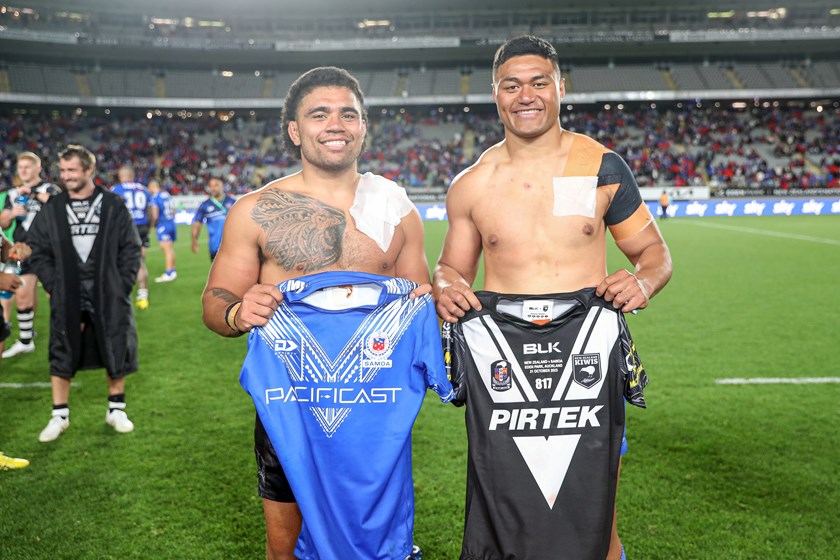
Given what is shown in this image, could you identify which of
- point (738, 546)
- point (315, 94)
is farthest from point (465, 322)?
point (738, 546)

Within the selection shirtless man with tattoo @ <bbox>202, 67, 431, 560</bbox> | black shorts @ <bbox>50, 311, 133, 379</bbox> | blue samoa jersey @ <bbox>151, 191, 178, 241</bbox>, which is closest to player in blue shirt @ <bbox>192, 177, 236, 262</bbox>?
blue samoa jersey @ <bbox>151, 191, 178, 241</bbox>

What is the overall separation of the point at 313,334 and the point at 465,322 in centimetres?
57

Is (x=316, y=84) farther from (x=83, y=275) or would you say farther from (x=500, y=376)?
(x=83, y=275)

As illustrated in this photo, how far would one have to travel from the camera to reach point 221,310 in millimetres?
2475

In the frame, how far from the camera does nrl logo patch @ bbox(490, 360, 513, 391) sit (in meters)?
2.52

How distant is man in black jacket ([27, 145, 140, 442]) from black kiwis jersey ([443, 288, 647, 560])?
350cm

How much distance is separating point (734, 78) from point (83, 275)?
44151 mm

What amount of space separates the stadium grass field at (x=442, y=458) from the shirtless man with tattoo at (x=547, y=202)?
1340mm

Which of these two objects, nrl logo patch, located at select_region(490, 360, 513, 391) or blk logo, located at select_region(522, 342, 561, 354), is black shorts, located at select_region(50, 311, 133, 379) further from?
blk logo, located at select_region(522, 342, 561, 354)

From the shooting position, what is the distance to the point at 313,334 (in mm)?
2396

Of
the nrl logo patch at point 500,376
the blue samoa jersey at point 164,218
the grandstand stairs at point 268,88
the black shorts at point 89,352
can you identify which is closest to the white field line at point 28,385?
the black shorts at point 89,352

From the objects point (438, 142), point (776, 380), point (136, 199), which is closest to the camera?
point (776, 380)

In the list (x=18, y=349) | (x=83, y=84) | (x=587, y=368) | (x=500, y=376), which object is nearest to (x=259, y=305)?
(x=500, y=376)

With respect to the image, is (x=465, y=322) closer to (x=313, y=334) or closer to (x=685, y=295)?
(x=313, y=334)
